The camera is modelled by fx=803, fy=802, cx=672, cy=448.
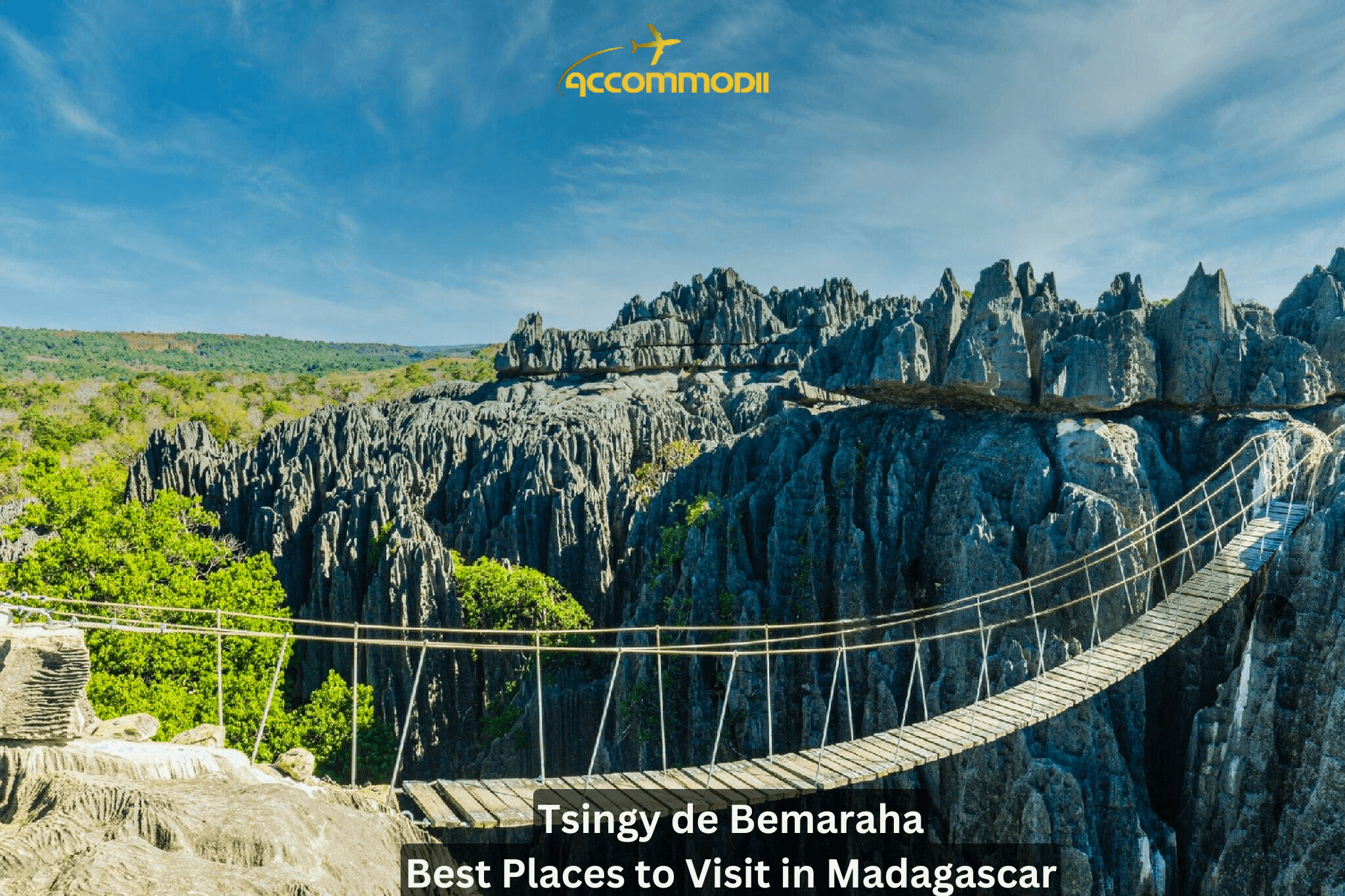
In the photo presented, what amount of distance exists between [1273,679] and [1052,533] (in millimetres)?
5583

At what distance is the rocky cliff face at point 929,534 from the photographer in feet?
54.4

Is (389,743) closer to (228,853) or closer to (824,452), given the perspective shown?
(824,452)

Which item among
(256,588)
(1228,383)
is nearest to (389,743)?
(256,588)

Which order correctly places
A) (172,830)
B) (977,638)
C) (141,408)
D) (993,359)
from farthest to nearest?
(141,408) < (993,359) < (977,638) < (172,830)

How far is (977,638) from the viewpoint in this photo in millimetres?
19062

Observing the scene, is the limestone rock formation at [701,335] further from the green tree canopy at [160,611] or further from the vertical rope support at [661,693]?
the green tree canopy at [160,611]

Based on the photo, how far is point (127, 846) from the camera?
477 centimetres

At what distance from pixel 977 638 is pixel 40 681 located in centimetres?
1783

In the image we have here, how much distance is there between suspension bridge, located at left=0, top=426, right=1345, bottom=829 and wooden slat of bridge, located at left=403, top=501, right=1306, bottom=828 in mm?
28

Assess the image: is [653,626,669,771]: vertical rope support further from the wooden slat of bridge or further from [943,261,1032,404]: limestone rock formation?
[943,261,1032,404]: limestone rock formation

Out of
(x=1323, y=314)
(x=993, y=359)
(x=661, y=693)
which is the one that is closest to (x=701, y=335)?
(x=993, y=359)

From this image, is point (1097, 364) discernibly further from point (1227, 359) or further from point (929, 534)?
point (929, 534)

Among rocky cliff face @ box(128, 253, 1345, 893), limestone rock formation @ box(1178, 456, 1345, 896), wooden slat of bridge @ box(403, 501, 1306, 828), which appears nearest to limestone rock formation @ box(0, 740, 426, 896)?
wooden slat of bridge @ box(403, 501, 1306, 828)

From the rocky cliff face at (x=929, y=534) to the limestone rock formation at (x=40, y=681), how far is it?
11567 millimetres
